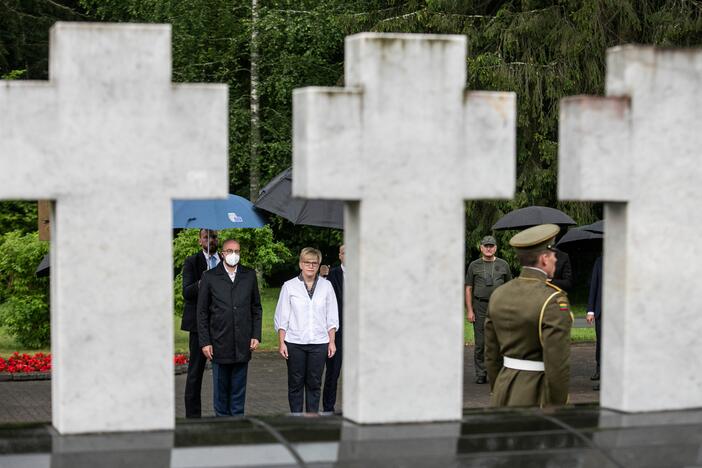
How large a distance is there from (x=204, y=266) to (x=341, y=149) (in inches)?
273

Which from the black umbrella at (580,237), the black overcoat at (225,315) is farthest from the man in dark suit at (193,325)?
the black umbrella at (580,237)

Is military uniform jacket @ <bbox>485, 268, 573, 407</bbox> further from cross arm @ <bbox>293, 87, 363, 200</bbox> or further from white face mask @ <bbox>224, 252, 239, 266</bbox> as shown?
white face mask @ <bbox>224, 252, 239, 266</bbox>

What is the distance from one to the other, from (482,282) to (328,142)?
404 inches

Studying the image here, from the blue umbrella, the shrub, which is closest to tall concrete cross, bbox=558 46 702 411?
the blue umbrella

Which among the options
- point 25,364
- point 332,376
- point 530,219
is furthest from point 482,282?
point 25,364

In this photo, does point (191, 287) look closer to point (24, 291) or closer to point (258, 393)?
point (258, 393)

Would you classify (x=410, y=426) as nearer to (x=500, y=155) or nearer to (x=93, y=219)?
(x=500, y=155)

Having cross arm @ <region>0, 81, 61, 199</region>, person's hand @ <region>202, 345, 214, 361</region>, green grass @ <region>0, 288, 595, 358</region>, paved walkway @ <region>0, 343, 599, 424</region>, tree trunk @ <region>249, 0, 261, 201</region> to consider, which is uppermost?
tree trunk @ <region>249, 0, 261, 201</region>

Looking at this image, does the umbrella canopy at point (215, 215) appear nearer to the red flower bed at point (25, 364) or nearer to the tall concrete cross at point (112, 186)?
the red flower bed at point (25, 364)

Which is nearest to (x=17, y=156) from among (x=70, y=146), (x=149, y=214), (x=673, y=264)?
(x=70, y=146)

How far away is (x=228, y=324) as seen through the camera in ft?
36.0

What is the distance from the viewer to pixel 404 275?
5449 mm

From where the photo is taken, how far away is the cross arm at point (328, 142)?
5.26m

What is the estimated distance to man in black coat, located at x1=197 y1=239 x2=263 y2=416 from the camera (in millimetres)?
11008
